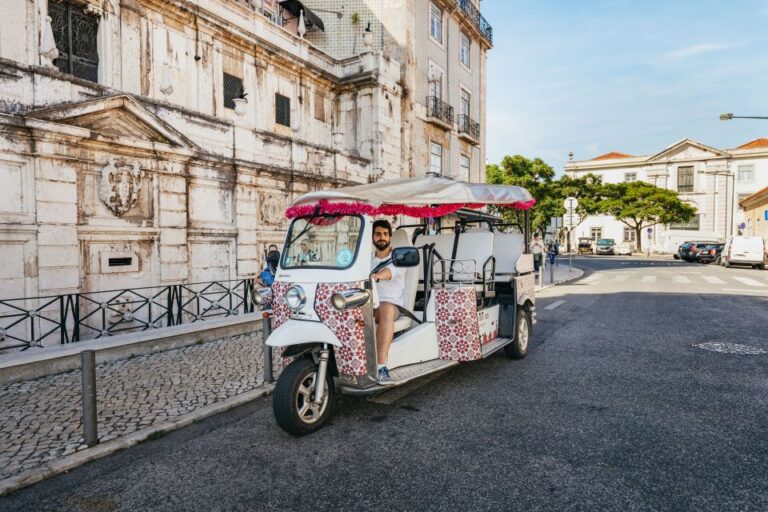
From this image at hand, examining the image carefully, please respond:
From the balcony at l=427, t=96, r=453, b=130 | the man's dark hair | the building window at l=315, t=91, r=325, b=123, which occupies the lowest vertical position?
the man's dark hair

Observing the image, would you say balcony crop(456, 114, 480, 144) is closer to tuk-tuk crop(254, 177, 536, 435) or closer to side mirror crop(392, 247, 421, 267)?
tuk-tuk crop(254, 177, 536, 435)

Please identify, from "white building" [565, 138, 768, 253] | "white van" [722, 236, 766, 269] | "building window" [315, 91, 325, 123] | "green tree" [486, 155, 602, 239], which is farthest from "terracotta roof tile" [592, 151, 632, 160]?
"building window" [315, 91, 325, 123]

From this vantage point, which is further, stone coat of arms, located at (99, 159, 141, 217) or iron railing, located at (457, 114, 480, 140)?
iron railing, located at (457, 114, 480, 140)

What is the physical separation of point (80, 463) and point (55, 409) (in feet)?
5.41

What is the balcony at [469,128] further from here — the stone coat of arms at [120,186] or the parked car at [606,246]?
the parked car at [606,246]

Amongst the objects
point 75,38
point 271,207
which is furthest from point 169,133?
point 271,207

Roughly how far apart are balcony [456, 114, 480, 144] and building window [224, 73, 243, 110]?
13916 millimetres

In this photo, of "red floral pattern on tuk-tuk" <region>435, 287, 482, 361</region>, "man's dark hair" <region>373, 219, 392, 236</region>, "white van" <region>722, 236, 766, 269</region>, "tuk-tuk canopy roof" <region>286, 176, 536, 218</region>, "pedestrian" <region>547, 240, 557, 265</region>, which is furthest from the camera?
"white van" <region>722, 236, 766, 269</region>

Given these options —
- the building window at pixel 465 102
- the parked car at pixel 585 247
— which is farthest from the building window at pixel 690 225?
the building window at pixel 465 102

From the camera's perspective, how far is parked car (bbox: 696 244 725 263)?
33406 millimetres

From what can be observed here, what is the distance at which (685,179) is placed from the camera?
192 feet

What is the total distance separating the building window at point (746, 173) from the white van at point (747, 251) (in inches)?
1480

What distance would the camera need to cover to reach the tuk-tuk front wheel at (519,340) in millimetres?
7059

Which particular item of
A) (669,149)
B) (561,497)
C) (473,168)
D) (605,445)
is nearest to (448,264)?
(605,445)
